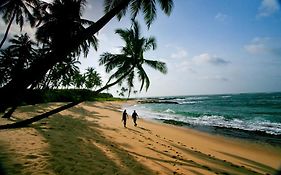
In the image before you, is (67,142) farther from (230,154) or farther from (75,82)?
(75,82)

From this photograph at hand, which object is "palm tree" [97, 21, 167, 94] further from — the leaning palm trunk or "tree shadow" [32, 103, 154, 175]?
the leaning palm trunk

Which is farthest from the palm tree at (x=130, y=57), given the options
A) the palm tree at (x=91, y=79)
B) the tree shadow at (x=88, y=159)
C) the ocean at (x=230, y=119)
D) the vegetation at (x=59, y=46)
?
the palm tree at (x=91, y=79)

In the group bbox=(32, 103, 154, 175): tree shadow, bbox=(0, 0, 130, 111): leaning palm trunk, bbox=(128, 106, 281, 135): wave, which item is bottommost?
bbox=(128, 106, 281, 135): wave

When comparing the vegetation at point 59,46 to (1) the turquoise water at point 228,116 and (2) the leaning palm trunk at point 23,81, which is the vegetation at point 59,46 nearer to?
(2) the leaning palm trunk at point 23,81

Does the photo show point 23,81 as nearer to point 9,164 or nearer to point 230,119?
point 9,164

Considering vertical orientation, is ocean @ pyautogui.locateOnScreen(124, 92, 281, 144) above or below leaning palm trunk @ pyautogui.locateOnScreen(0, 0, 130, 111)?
below

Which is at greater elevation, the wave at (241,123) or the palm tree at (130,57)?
the palm tree at (130,57)

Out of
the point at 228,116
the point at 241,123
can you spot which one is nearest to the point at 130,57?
the point at 241,123

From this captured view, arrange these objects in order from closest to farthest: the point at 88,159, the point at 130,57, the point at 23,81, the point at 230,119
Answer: the point at 23,81
the point at 88,159
the point at 130,57
the point at 230,119

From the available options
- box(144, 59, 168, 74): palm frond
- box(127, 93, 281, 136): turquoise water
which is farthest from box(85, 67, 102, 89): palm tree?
box(144, 59, 168, 74): palm frond

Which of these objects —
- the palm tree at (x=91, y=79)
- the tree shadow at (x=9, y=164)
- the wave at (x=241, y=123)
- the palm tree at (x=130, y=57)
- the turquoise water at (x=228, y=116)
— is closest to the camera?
the tree shadow at (x=9, y=164)

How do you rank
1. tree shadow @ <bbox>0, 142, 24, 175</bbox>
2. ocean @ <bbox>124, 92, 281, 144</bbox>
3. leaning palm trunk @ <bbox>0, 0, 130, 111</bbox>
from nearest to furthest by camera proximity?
leaning palm trunk @ <bbox>0, 0, 130, 111</bbox> → tree shadow @ <bbox>0, 142, 24, 175</bbox> → ocean @ <bbox>124, 92, 281, 144</bbox>

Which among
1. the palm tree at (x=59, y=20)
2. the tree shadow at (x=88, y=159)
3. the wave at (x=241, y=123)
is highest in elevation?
the palm tree at (x=59, y=20)

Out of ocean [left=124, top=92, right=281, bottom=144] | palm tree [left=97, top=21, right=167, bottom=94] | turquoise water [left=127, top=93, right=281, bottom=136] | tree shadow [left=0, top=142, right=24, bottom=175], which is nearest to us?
tree shadow [left=0, top=142, right=24, bottom=175]
